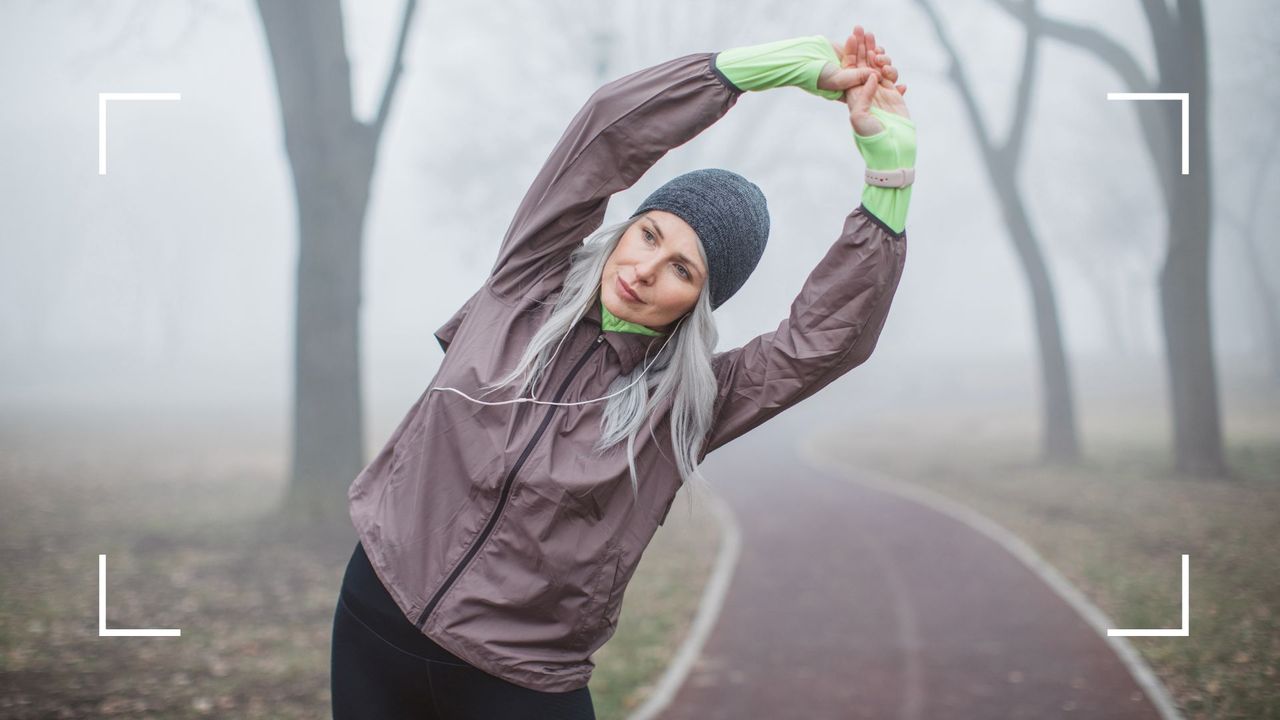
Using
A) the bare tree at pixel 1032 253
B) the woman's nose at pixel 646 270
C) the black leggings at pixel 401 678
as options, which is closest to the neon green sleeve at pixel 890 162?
the woman's nose at pixel 646 270

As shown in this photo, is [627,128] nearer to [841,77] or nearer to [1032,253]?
[841,77]

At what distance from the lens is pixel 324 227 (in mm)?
8516

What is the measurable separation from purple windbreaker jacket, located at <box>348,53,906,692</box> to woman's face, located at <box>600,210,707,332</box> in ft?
0.28

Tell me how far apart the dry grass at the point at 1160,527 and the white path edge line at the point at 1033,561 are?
10 centimetres

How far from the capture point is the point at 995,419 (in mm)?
26234

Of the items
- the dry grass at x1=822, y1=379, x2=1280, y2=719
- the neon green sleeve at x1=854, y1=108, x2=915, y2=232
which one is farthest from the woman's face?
the dry grass at x1=822, y1=379, x2=1280, y2=719

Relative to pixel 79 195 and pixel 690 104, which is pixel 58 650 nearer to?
pixel 690 104

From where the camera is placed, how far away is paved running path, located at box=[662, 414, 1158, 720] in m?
5.66

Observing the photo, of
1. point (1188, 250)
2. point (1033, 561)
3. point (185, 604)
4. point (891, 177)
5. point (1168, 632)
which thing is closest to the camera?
point (891, 177)

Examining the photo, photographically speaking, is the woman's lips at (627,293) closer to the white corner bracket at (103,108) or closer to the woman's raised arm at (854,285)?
the woman's raised arm at (854,285)

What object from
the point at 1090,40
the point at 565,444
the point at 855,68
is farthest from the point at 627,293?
the point at 1090,40

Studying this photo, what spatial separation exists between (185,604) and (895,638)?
5619 mm

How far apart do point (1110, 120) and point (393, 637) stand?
3189cm

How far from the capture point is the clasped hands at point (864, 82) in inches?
76.4
